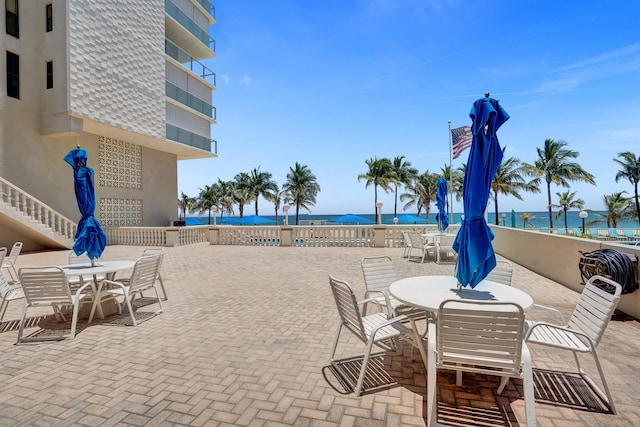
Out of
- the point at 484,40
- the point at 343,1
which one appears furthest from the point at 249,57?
the point at 484,40

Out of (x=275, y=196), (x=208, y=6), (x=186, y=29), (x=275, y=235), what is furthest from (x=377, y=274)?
(x=275, y=196)

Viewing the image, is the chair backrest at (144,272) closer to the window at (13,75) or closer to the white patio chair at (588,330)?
the white patio chair at (588,330)

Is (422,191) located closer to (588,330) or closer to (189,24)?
(189,24)

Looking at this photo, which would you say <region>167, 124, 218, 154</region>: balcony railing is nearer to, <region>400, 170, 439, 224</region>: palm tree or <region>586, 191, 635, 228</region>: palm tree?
<region>400, 170, 439, 224</region>: palm tree

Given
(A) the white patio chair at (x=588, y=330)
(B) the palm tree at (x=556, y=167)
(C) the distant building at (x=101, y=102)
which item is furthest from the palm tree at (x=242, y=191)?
(A) the white patio chair at (x=588, y=330)

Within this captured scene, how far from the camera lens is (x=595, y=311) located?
2.70m

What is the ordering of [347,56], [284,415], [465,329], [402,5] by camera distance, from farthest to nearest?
[347,56] → [402,5] → [284,415] → [465,329]

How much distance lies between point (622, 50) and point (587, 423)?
1253 centimetres

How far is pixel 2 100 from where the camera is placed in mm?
12984

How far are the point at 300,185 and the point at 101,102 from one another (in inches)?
1121

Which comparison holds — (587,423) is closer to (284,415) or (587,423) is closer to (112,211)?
(284,415)

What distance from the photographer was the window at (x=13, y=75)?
528 inches

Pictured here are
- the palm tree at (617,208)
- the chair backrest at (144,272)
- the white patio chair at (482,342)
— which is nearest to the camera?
the white patio chair at (482,342)

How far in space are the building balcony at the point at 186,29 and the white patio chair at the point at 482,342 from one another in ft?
80.3
